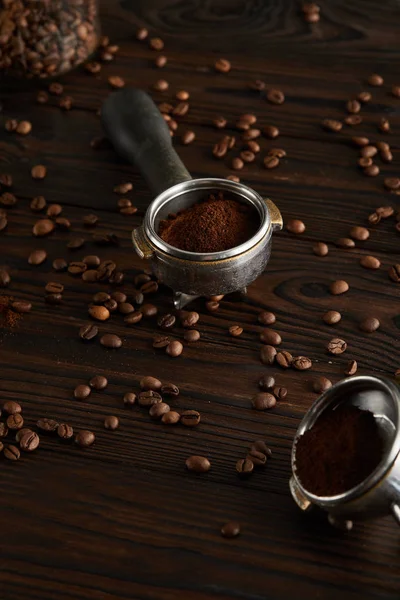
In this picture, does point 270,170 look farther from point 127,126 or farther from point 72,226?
point 72,226

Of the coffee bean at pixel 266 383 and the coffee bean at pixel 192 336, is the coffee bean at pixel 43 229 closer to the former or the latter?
the coffee bean at pixel 192 336

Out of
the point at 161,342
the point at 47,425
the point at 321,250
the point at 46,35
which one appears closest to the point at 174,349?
the point at 161,342

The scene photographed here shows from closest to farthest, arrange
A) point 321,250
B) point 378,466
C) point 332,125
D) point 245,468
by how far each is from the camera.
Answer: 1. point 378,466
2. point 245,468
3. point 321,250
4. point 332,125

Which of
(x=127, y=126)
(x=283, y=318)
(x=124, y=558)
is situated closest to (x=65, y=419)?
(x=124, y=558)

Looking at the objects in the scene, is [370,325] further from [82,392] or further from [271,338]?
[82,392]

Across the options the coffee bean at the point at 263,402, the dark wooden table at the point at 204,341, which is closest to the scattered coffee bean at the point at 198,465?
the dark wooden table at the point at 204,341
